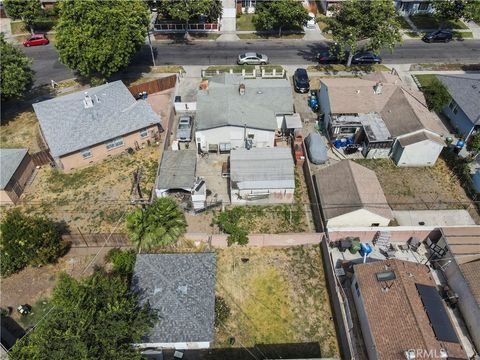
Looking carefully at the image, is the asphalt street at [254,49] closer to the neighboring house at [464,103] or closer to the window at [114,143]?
the neighboring house at [464,103]

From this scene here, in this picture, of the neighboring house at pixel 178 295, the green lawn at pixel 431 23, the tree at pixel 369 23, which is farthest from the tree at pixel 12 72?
the green lawn at pixel 431 23

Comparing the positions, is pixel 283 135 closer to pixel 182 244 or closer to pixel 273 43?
pixel 182 244

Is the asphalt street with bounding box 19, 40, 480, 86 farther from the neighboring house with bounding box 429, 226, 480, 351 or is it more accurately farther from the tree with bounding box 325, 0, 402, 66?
the neighboring house with bounding box 429, 226, 480, 351

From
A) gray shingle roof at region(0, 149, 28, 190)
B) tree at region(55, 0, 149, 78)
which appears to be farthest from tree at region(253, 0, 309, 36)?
gray shingle roof at region(0, 149, 28, 190)

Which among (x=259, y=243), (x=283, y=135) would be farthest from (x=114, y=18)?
(x=259, y=243)

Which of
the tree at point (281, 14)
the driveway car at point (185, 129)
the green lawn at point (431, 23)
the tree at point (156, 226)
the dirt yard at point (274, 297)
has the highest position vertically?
the tree at point (281, 14)
